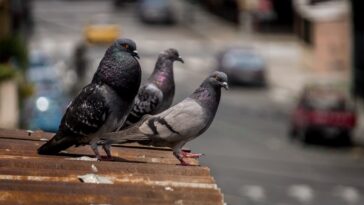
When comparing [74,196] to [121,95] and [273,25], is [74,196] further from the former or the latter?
[273,25]

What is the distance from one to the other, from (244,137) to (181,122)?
38.9 metres

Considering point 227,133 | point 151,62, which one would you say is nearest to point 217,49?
point 151,62

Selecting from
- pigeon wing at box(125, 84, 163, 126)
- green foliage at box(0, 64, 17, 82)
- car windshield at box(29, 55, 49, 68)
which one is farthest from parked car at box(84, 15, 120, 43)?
pigeon wing at box(125, 84, 163, 126)

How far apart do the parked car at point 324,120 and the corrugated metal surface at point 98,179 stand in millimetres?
36392

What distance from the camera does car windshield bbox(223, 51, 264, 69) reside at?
62.9 meters

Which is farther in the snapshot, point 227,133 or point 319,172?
point 227,133

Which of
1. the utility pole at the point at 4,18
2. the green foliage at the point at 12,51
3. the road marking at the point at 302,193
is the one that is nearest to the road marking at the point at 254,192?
the road marking at the point at 302,193

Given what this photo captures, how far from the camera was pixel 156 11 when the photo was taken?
262 ft

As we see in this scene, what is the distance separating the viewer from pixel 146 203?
9031 millimetres

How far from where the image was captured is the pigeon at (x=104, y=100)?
10.5m

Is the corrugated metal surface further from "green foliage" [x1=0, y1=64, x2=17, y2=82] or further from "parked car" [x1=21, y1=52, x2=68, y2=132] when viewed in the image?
"green foliage" [x1=0, y1=64, x2=17, y2=82]

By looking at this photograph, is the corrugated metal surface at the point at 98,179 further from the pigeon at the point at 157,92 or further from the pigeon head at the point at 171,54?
the pigeon head at the point at 171,54

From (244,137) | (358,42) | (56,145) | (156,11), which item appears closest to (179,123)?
(56,145)

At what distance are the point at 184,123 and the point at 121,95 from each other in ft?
1.85
